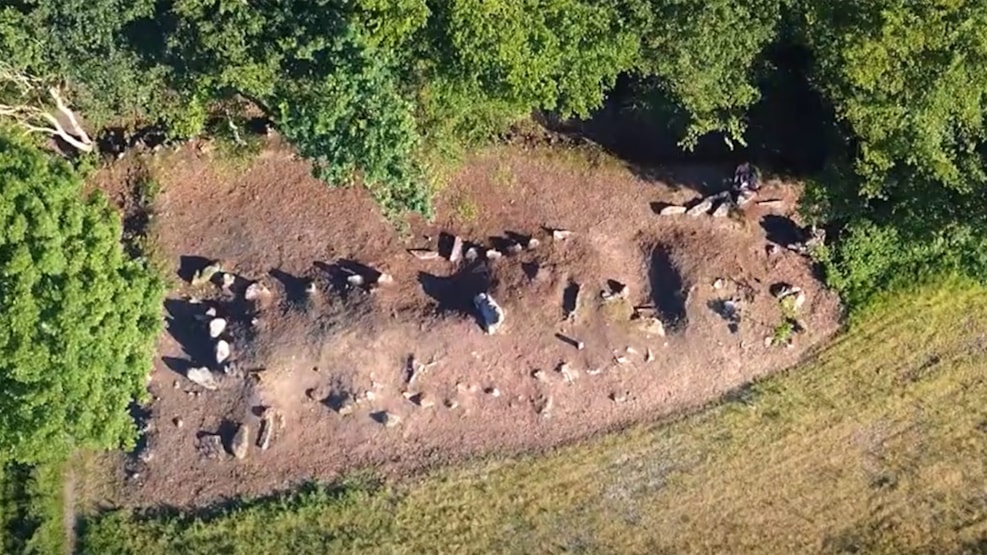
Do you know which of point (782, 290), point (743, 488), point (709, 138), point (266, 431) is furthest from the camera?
point (709, 138)

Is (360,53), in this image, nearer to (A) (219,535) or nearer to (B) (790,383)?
(A) (219,535)

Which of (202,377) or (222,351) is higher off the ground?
(222,351)

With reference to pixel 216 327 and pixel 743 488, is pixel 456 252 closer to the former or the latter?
pixel 216 327

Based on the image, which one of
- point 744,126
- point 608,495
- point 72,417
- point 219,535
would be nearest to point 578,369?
point 608,495

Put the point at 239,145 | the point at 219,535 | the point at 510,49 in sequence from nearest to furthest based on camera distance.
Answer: the point at 510,49
the point at 219,535
the point at 239,145

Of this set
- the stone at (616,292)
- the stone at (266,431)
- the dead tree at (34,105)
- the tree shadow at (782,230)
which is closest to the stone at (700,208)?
the tree shadow at (782,230)

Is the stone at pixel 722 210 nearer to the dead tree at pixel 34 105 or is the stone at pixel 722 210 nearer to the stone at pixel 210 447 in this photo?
the stone at pixel 210 447

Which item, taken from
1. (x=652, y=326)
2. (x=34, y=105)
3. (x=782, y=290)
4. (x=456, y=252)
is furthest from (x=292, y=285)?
(x=782, y=290)
